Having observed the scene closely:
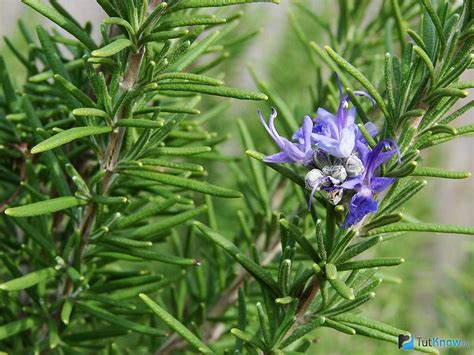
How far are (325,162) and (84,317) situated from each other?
42 centimetres

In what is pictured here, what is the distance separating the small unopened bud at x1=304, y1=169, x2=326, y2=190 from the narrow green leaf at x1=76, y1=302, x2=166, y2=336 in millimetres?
248

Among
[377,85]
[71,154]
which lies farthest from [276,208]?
[71,154]

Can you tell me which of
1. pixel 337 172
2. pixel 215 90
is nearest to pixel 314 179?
pixel 337 172

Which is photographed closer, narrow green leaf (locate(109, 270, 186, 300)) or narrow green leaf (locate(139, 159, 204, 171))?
narrow green leaf (locate(139, 159, 204, 171))

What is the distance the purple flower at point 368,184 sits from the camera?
532 millimetres

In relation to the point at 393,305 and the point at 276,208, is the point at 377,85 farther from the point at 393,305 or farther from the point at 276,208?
the point at 393,305

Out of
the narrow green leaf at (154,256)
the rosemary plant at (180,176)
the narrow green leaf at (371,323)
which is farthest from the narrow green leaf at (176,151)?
the narrow green leaf at (371,323)

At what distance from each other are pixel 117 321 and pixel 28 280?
11cm

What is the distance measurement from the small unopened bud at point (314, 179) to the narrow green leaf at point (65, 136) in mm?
195

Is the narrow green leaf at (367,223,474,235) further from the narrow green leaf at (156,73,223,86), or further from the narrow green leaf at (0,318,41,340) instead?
the narrow green leaf at (0,318,41,340)

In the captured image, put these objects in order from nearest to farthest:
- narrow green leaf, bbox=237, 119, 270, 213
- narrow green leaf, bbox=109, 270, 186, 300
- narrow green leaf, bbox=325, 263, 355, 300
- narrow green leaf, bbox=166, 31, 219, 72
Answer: narrow green leaf, bbox=325, 263, 355, 300 < narrow green leaf, bbox=166, 31, 219, 72 < narrow green leaf, bbox=109, 270, 186, 300 < narrow green leaf, bbox=237, 119, 270, 213

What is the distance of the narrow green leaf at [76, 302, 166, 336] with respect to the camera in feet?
2.26

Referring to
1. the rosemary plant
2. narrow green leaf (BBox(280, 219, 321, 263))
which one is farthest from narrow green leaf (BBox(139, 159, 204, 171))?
narrow green leaf (BBox(280, 219, 321, 263))

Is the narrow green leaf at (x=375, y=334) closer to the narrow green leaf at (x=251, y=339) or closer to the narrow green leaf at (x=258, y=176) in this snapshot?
the narrow green leaf at (x=251, y=339)
